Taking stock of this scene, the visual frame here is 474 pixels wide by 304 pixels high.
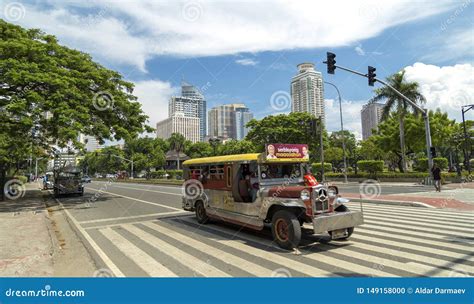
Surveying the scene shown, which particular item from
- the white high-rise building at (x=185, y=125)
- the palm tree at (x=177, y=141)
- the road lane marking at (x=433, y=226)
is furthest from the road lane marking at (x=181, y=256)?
the palm tree at (x=177, y=141)

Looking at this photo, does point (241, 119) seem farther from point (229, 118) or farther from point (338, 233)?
point (338, 233)

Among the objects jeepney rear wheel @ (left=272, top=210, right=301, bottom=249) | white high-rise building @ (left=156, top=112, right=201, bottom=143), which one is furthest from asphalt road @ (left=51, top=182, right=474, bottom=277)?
white high-rise building @ (left=156, top=112, right=201, bottom=143)

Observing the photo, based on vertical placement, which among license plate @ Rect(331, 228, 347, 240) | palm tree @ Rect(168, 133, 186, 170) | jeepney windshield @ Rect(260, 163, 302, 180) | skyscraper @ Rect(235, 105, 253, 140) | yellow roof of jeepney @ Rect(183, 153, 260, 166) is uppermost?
skyscraper @ Rect(235, 105, 253, 140)

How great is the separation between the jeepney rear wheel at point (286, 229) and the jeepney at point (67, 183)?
73.8 ft

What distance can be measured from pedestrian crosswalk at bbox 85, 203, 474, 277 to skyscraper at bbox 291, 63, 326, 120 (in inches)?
992

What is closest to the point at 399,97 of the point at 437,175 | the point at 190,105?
the point at 437,175

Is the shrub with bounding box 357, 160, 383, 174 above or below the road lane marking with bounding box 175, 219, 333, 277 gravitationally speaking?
above

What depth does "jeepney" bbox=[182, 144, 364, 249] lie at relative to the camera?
7.02m

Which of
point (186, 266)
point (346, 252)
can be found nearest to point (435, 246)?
point (346, 252)

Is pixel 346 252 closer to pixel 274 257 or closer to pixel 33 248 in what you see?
pixel 274 257

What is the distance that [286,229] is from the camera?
705 centimetres

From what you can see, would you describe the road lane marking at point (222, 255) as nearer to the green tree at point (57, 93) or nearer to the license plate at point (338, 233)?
the license plate at point (338, 233)

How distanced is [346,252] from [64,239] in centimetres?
782

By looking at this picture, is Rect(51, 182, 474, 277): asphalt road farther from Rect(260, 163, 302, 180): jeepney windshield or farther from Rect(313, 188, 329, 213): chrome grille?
Rect(260, 163, 302, 180): jeepney windshield
